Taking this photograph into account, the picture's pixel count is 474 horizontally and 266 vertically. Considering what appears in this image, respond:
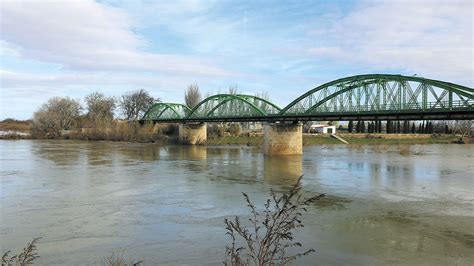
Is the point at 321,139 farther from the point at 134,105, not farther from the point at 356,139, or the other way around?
the point at 134,105

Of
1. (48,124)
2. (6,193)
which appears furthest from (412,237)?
(48,124)

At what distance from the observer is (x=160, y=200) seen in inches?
635

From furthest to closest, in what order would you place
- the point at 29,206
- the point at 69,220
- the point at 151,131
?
the point at 151,131 < the point at 29,206 < the point at 69,220

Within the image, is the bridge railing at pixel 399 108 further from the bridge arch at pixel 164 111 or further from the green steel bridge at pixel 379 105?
the bridge arch at pixel 164 111

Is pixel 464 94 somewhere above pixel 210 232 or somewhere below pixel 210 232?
above

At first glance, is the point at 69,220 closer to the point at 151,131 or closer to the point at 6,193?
the point at 6,193

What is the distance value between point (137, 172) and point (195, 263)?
17742mm

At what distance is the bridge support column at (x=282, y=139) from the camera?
155ft

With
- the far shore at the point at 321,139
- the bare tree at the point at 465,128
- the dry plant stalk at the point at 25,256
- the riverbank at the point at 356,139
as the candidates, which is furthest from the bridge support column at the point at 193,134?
Answer: the dry plant stalk at the point at 25,256

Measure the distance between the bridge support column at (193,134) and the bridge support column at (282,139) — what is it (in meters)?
23.7

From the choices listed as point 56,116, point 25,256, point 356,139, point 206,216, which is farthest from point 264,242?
point 56,116

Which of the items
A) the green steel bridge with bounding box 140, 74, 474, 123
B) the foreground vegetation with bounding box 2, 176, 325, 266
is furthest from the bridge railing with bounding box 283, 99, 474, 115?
the foreground vegetation with bounding box 2, 176, 325, 266

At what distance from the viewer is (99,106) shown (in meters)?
87.1

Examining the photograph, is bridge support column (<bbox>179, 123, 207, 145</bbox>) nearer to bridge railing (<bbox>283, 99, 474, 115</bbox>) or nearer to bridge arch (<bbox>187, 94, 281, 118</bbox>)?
bridge arch (<bbox>187, 94, 281, 118</bbox>)
